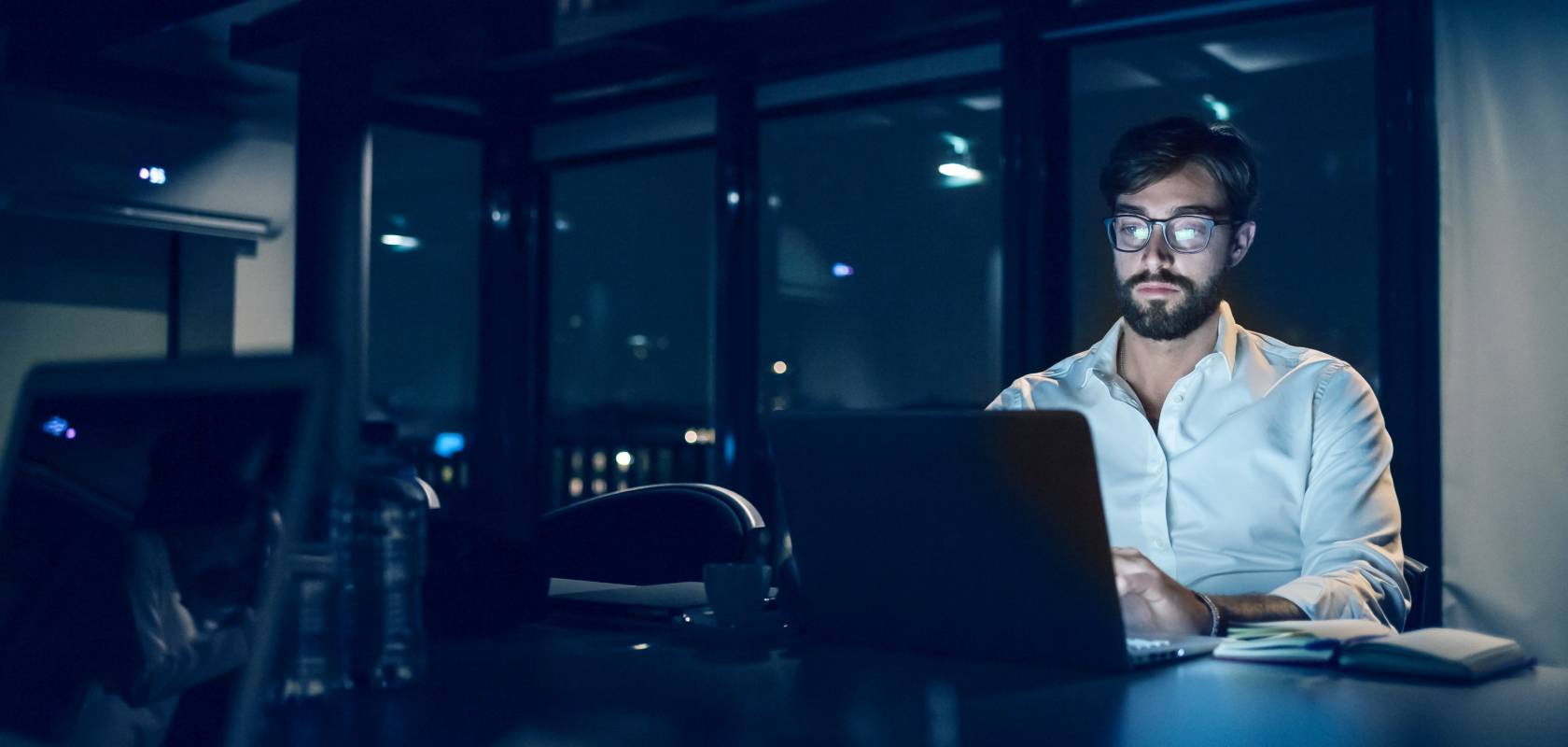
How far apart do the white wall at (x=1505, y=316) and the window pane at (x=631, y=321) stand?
9.14ft

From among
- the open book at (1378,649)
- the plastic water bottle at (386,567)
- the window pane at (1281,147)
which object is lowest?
the open book at (1378,649)

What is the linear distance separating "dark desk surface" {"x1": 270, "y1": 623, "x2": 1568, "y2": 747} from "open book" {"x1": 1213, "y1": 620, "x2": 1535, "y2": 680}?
2 cm

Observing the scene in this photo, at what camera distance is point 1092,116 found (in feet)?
15.0

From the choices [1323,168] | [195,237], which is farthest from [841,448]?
[1323,168]

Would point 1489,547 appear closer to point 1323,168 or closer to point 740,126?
point 740,126

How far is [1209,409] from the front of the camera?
2.17 metres

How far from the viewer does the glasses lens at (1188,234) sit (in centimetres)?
223

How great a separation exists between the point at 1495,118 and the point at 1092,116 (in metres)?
1.40

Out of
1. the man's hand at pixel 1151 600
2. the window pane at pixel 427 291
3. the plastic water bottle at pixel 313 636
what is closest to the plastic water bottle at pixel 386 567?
the plastic water bottle at pixel 313 636

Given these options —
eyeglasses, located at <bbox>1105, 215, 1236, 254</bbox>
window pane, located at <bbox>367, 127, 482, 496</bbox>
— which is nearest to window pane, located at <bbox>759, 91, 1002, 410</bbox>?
window pane, located at <bbox>367, 127, 482, 496</bbox>

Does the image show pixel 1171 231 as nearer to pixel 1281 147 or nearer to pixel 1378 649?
pixel 1378 649

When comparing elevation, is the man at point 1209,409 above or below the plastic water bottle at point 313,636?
above

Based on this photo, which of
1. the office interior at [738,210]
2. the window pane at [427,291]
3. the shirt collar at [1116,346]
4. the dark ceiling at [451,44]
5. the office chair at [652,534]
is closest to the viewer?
the shirt collar at [1116,346]

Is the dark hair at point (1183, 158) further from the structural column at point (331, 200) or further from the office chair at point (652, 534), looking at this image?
the structural column at point (331, 200)
